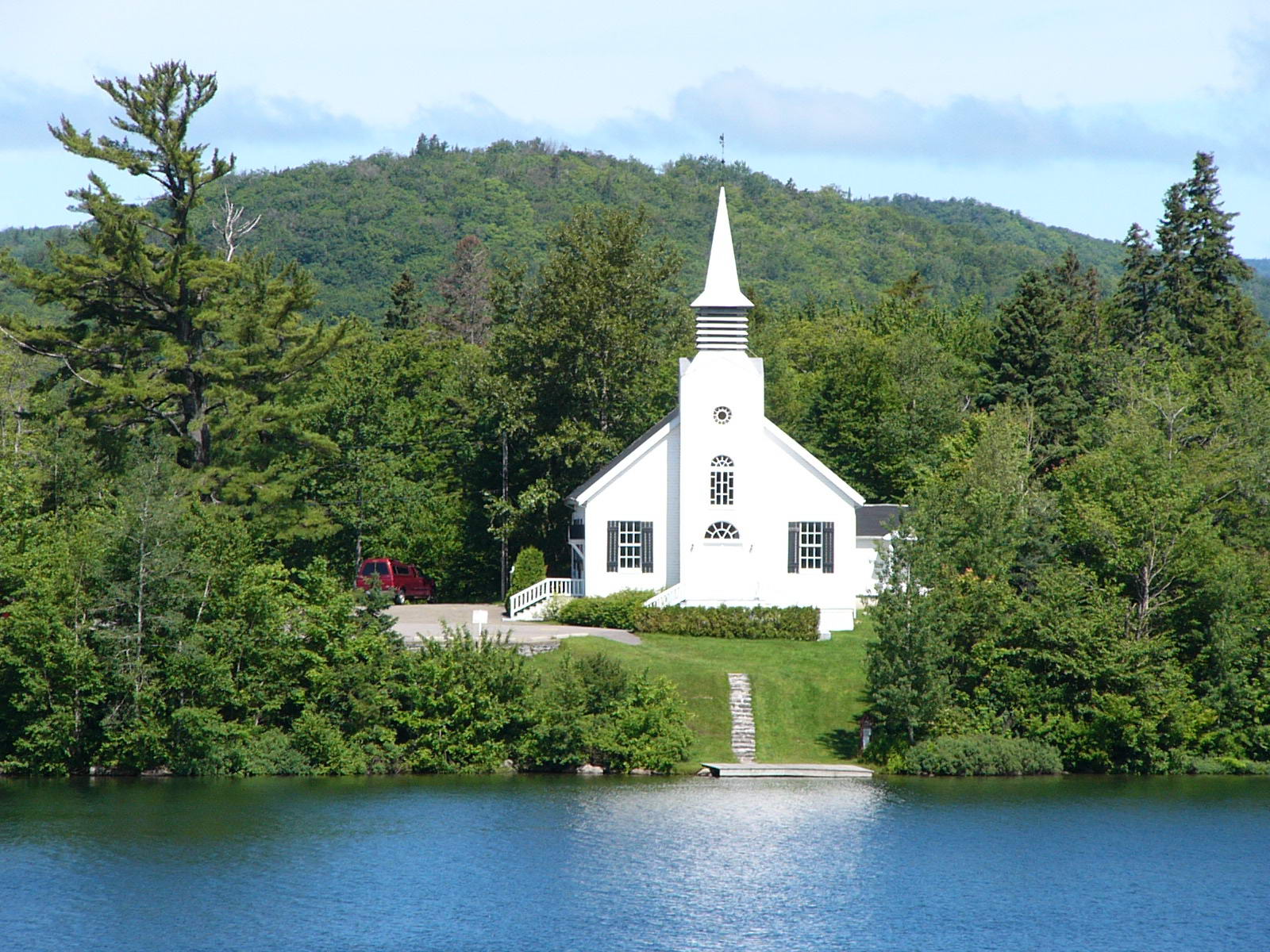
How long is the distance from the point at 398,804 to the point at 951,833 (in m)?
11.5

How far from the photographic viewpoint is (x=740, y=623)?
1678 inches

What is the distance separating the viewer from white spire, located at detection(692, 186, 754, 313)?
45.8m

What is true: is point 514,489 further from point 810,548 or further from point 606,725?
point 606,725

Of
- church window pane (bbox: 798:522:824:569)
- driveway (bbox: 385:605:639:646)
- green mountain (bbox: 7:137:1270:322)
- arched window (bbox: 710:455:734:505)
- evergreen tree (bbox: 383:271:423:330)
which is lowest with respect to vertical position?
driveway (bbox: 385:605:639:646)

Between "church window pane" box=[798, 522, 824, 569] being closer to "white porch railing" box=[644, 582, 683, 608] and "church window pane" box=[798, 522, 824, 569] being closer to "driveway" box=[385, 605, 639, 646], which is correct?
"white porch railing" box=[644, 582, 683, 608]

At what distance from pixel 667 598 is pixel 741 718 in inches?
311

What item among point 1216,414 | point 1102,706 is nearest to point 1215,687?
point 1102,706

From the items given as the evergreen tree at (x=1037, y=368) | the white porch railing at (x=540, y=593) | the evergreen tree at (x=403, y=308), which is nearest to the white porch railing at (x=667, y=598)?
the white porch railing at (x=540, y=593)

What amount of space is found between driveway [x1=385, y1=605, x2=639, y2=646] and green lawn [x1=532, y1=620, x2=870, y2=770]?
98 cm

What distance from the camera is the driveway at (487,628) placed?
4038 cm

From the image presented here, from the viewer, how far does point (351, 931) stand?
80.5ft

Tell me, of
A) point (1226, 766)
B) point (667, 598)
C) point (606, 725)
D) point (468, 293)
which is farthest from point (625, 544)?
point (468, 293)

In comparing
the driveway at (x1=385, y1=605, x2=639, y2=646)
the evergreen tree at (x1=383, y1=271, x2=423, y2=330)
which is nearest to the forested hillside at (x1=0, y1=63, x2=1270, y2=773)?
the driveway at (x1=385, y1=605, x2=639, y2=646)

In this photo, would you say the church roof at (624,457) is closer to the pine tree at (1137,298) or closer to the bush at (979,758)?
the bush at (979,758)
